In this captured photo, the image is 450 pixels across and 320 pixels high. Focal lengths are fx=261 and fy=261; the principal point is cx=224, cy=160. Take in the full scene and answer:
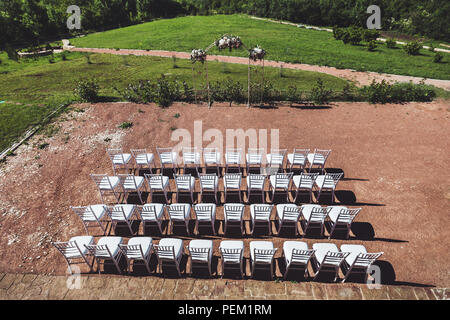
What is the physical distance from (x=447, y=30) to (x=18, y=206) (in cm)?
6053

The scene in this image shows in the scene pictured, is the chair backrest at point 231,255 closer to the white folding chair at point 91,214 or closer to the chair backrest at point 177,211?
the chair backrest at point 177,211

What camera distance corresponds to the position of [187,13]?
6028cm

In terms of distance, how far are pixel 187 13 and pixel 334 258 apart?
66.0 meters

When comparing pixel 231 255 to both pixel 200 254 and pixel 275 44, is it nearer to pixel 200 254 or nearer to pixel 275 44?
pixel 200 254

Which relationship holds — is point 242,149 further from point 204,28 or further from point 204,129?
point 204,28

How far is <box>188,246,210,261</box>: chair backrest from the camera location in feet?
21.2

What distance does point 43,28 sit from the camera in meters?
40.3

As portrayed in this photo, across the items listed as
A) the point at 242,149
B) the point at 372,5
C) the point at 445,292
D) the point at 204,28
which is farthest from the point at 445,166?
the point at 372,5

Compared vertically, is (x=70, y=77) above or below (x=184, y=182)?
above

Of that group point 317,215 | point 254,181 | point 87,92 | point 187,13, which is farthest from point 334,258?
point 187,13

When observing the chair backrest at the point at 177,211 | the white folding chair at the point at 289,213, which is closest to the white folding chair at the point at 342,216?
the white folding chair at the point at 289,213

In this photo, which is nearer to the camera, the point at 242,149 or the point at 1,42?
the point at 242,149

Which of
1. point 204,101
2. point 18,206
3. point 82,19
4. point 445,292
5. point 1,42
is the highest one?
point 82,19

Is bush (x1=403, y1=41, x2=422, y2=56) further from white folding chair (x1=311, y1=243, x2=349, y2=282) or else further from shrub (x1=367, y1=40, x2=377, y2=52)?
white folding chair (x1=311, y1=243, x2=349, y2=282)
